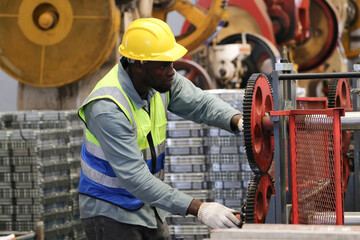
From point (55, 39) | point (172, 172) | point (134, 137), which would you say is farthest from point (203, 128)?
point (134, 137)

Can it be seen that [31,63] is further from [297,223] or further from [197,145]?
[297,223]

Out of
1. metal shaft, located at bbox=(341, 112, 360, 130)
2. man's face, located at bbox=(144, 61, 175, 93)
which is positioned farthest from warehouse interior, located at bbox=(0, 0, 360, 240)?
man's face, located at bbox=(144, 61, 175, 93)

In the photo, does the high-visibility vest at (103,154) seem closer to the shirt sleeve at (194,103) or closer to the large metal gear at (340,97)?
the shirt sleeve at (194,103)

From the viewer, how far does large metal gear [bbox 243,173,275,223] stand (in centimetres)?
315

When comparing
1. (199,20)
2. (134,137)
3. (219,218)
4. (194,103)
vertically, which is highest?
(199,20)

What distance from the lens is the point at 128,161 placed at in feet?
11.3

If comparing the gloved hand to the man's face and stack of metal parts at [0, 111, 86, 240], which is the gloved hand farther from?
stack of metal parts at [0, 111, 86, 240]

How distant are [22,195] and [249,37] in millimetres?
4201

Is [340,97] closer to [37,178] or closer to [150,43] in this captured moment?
[150,43]

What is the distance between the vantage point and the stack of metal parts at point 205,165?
20.1 ft

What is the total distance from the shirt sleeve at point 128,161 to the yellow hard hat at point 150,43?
30 cm

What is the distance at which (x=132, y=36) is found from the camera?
3703 millimetres

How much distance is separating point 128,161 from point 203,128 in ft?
9.35

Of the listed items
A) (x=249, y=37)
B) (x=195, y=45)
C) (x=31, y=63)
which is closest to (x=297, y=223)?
(x=31, y=63)
